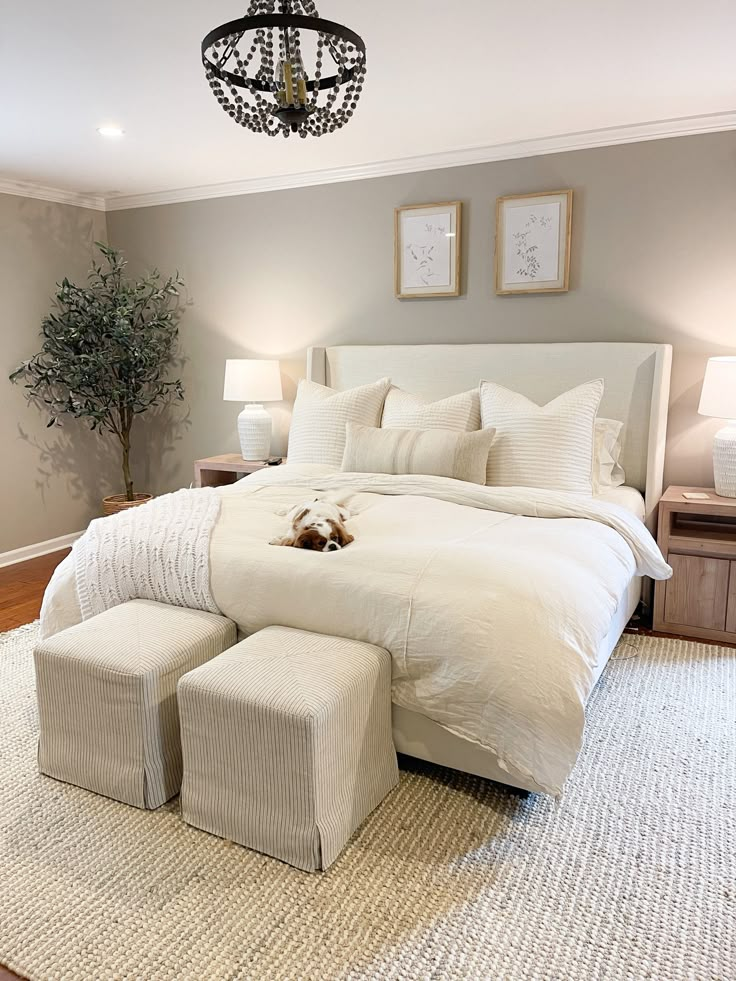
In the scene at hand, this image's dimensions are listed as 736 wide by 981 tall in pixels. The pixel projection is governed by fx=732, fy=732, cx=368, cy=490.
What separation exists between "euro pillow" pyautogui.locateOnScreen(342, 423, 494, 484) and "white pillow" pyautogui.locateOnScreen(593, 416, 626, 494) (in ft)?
1.89

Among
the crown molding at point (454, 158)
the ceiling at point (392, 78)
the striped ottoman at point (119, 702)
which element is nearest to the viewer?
the striped ottoman at point (119, 702)

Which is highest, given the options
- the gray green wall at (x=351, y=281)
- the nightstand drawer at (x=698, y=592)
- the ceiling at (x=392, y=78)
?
the ceiling at (x=392, y=78)

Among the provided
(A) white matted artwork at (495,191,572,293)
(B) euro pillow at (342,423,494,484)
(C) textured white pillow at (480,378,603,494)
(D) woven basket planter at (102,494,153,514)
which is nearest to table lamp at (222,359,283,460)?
(D) woven basket planter at (102,494,153,514)

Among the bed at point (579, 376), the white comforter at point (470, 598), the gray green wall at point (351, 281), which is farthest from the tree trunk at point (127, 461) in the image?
the white comforter at point (470, 598)

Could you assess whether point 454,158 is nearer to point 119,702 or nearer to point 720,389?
point 720,389

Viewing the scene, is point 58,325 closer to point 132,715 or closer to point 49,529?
point 49,529

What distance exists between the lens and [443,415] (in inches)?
144

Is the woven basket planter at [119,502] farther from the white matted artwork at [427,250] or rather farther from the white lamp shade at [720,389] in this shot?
the white lamp shade at [720,389]

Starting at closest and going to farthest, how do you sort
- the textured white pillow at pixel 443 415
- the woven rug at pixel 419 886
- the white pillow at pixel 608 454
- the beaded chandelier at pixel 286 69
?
the woven rug at pixel 419 886 < the beaded chandelier at pixel 286 69 < the white pillow at pixel 608 454 < the textured white pillow at pixel 443 415

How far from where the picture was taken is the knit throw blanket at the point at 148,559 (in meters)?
2.49

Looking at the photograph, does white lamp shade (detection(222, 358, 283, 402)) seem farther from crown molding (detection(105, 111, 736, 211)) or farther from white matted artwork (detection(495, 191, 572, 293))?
white matted artwork (detection(495, 191, 572, 293))

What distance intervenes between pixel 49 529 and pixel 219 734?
138 inches

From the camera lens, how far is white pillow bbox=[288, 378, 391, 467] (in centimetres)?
390

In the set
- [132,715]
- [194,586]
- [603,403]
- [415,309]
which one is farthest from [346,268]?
[132,715]
